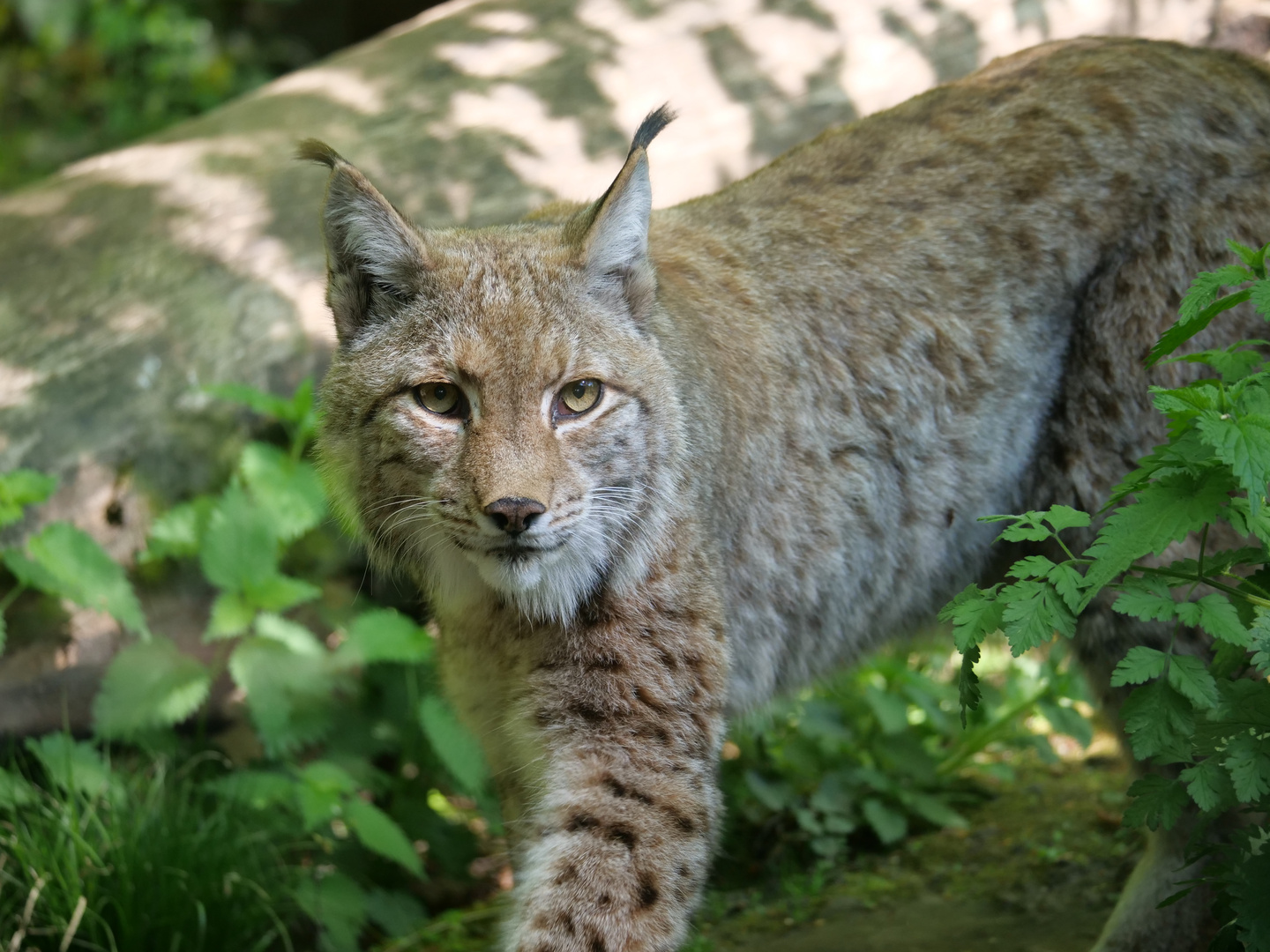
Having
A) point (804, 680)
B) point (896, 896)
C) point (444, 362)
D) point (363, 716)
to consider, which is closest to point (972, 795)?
point (896, 896)

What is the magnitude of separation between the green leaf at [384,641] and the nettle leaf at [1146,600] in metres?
2.70

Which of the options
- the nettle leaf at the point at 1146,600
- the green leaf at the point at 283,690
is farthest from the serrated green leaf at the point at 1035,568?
the green leaf at the point at 283,690

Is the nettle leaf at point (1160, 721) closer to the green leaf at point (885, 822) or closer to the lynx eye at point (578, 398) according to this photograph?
the lynx eye at point (578, 398)

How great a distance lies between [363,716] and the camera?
4820 mm

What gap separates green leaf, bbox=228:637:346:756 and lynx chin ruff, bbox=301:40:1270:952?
3.55ft

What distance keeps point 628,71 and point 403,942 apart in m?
3.88

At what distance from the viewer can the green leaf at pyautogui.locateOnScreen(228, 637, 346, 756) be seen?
4.37 meters

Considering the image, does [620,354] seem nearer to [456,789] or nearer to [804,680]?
[804,680]

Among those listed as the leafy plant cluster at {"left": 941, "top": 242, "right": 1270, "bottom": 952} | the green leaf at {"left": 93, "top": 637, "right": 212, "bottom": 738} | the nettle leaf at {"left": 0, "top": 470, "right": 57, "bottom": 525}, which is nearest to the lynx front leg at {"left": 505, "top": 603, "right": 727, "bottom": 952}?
the leafy plant cluster at {"left": 941, "top": 242, "right": 1270, "bottom": 952}

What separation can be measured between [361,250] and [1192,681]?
222 cm

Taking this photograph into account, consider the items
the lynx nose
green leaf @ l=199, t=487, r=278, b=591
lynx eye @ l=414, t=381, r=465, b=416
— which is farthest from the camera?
green leaf @ l=199, t=487, r=278, b=591

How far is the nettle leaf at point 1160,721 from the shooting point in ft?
8.02

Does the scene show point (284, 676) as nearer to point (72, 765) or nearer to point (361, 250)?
point (72, 765)

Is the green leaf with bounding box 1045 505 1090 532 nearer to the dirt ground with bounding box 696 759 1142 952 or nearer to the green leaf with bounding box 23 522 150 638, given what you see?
the dirt ground with bounding box 696 759 1142 952
